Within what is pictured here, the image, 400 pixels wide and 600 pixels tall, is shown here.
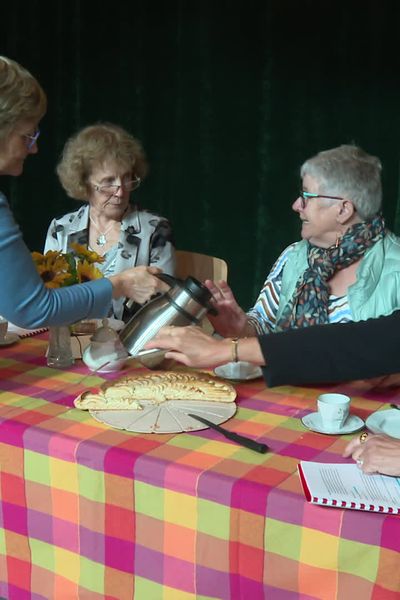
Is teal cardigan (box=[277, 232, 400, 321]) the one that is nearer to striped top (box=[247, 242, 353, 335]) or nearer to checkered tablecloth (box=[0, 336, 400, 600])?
striped top (box=[247, 242, 353, 335])

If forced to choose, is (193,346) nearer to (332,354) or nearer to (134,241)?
(332,354)

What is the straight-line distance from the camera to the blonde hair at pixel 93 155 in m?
2.62

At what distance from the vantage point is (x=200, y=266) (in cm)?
259

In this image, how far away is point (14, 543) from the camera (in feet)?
4.28

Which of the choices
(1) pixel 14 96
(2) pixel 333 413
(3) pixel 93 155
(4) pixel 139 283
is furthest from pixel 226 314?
(3) pixel 93 155

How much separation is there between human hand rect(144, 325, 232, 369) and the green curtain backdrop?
2257mm

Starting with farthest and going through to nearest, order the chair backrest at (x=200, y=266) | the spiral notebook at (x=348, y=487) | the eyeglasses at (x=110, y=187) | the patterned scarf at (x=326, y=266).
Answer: the eyeglasses at (x=110, y=187) → the chair backrest at (x=200, y=266) → the patterned scarf at (x=326, y=266) → the spiral notebook at (x=348, y=487)

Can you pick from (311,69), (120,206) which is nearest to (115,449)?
(120,206)

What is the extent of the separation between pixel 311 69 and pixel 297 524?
2902mm

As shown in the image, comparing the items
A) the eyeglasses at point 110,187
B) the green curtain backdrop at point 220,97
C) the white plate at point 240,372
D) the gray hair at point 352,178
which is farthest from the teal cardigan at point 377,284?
the green curtain backdrop at point 220,97

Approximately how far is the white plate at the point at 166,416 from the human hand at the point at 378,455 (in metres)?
0.27

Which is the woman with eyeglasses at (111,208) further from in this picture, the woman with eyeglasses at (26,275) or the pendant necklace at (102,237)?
the woman with eyeglasses at (26,275)

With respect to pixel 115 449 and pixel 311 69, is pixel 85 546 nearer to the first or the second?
pixel 115 449

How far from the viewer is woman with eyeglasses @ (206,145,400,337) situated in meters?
1.88
